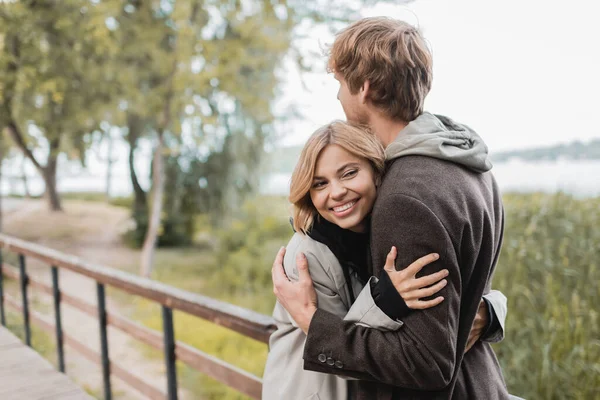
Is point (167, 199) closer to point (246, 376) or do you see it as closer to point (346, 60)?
point (246, 376)

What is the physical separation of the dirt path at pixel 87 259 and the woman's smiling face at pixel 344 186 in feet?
10.6

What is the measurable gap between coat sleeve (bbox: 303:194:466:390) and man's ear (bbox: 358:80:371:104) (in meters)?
0.23

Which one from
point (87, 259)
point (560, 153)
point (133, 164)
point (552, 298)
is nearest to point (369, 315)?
point (552, 298)

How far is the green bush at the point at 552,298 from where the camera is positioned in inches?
110

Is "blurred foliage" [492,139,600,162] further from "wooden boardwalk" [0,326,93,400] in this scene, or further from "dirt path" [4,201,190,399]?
"dirt path" [4,201,190,399]

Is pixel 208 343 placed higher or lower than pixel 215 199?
lower

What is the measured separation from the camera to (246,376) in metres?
1.79

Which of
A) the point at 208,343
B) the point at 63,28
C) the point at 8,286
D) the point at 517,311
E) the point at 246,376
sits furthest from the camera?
the point at 8,286

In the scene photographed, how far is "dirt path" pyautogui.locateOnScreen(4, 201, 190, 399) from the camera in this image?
18.4ft

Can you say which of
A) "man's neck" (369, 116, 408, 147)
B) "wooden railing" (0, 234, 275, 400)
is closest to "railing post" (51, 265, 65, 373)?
"wooden railing" (0, 234, 275, 400)

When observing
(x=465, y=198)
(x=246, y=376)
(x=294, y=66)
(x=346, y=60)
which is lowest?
(x=246, y=376)

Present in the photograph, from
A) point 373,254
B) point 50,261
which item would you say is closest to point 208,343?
point 50,261

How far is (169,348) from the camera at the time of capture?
218cm

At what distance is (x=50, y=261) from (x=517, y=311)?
9.63 ft
